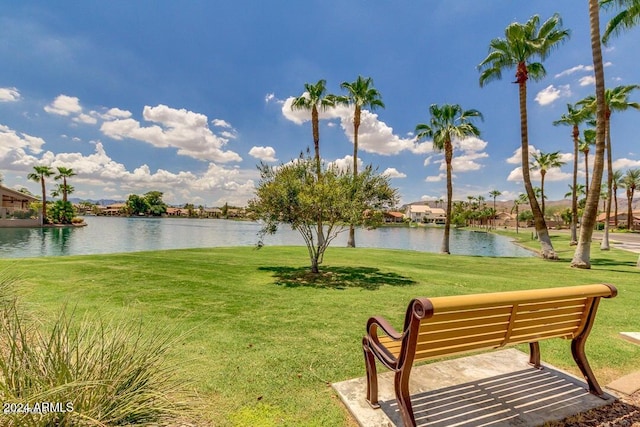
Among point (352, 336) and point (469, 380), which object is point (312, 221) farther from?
point (469, 380)

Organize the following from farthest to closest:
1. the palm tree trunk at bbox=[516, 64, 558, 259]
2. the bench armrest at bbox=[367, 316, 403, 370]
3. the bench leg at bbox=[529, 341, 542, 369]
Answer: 1. the palm tree trunk at bbox=[516, 64, 558, 259]
2. the bench leg at bbox=[529, 341, 542, 369]
3. the bench armrest at bbox=[367, 316, 403, 370]

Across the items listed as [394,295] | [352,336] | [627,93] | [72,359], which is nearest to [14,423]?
[72,359]

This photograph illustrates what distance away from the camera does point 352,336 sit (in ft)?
16.1

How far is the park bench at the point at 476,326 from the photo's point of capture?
2355mm

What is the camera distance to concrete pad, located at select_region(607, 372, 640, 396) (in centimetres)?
327

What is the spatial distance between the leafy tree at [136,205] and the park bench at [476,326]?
479 ft

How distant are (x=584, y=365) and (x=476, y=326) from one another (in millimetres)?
1742

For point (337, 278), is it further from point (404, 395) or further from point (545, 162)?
point (545, 162)

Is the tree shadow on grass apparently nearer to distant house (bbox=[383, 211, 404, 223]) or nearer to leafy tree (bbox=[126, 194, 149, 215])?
distant house (bbox=[383, 211, 404, 223])

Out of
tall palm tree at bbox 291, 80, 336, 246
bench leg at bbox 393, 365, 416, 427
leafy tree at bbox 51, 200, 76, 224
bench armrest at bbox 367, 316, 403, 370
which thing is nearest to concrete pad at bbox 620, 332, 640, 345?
bench armrest at bbox 367, 316, 403, 370

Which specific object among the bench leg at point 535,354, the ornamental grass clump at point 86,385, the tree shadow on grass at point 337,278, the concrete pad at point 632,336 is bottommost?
the tree shadow on grass at point 337,278

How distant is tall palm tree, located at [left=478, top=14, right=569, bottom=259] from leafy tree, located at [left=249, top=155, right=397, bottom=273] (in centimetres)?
1101

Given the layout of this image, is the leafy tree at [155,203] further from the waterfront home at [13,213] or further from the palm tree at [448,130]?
the palm tree at [448,130]

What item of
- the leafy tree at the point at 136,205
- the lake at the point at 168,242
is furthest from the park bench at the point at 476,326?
the leafy tree at the point at 136,205
